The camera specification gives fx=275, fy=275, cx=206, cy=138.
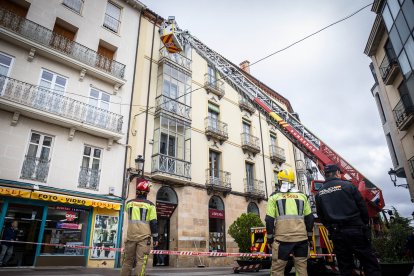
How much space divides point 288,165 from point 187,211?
13.7 meters

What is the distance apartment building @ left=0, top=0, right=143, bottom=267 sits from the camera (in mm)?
10836

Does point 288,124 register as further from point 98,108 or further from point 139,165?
point 98,108

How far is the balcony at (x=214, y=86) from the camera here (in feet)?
65.2

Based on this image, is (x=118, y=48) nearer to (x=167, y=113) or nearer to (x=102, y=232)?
(x=167, y=113)

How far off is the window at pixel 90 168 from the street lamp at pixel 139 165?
1.78 meters

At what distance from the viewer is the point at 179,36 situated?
1503cm

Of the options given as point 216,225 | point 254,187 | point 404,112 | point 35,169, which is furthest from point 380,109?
point 35,169

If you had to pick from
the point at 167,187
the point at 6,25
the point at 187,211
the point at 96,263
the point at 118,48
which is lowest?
the point at 96,263

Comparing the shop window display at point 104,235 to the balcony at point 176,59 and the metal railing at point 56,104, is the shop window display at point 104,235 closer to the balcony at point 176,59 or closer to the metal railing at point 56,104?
the metal railing at point 56,104

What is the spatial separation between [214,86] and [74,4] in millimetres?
9997

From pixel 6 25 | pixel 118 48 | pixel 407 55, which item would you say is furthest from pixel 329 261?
pixel 6 25

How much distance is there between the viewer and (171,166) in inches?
595

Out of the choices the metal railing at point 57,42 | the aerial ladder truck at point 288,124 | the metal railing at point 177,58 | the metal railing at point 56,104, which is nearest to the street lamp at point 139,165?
the metal railing at point 56,104

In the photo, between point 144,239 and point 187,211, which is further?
point 187,211
